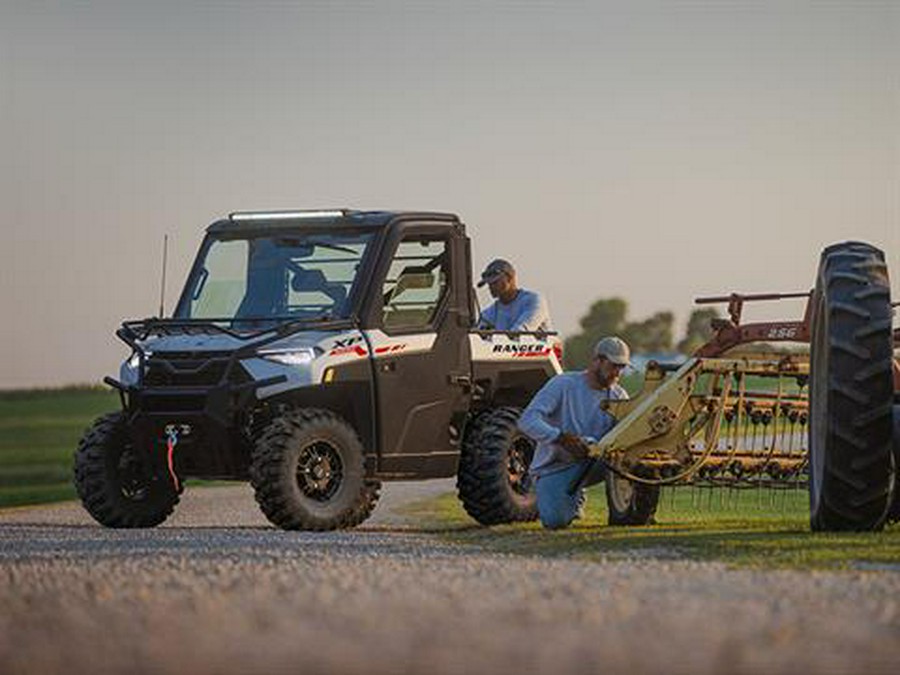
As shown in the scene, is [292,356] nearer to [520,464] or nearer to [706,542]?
[520,464]

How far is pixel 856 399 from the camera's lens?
17.1 m

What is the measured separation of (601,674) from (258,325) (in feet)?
44.0

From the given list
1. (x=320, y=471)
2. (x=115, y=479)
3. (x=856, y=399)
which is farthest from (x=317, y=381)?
(x=856, y=399)

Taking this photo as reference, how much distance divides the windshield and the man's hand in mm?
2745

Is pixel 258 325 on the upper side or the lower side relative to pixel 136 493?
upper

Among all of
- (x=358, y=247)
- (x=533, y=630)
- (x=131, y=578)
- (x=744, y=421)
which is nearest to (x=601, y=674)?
(x=533, y=630)

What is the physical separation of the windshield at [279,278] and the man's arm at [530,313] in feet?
7.09

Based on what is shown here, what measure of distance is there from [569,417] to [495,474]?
1.71 m

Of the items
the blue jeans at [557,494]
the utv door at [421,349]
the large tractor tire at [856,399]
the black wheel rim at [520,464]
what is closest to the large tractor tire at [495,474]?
the black wheel rim at [520,464]

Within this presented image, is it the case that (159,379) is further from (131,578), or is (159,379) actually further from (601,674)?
(601,674)

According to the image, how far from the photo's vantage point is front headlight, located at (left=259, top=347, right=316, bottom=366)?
71.0ft

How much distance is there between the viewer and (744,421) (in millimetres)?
21250

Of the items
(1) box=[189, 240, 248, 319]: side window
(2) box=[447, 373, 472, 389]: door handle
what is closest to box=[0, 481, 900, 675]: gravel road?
(2) box=[447, 373, 472, 389]: door handle

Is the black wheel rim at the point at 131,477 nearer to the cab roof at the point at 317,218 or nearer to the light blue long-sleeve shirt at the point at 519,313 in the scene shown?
the cab roof at the point at 317,218
